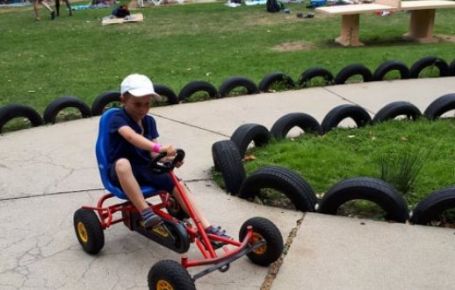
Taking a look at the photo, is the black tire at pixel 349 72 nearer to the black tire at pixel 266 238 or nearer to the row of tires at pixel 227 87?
the row of tires at pixel 227 87

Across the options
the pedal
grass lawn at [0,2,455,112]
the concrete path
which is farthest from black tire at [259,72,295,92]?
the pedal

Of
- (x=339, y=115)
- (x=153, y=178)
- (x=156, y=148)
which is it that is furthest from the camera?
(x=339, y=115)

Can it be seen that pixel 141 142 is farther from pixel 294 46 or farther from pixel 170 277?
pixel 294 46

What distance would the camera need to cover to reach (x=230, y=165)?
4344 mm

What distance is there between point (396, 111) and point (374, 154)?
0.97 metres

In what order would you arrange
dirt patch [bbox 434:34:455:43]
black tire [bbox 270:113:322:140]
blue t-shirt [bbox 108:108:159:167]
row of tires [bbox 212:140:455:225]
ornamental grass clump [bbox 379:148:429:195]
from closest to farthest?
blue t-shirt [bbox 108:108:159:167]
row of tires [bbox 212:140:455:225]
ornamental grass clump [bbox 379:148:429:195]
black tire [bbox 270:113:322:140]
dirt patch [bbox 434:34:455:43]

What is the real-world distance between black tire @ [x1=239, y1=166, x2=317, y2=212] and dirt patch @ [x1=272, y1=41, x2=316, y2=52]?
7318 mm

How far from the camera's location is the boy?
132 inches

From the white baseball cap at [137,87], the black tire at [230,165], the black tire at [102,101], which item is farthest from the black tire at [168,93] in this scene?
the white baseball cap at [137,87]

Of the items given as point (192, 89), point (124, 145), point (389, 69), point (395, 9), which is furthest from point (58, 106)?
point (395, 9)

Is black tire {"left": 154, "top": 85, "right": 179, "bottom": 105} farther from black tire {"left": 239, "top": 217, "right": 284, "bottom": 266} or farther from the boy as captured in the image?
black tire {"left": 239, "top": 217, "right": 284, "bottom": 266}

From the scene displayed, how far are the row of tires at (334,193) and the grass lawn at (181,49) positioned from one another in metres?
3.64

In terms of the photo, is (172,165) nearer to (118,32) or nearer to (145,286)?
(145,286)

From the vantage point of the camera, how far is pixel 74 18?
17469 mm
